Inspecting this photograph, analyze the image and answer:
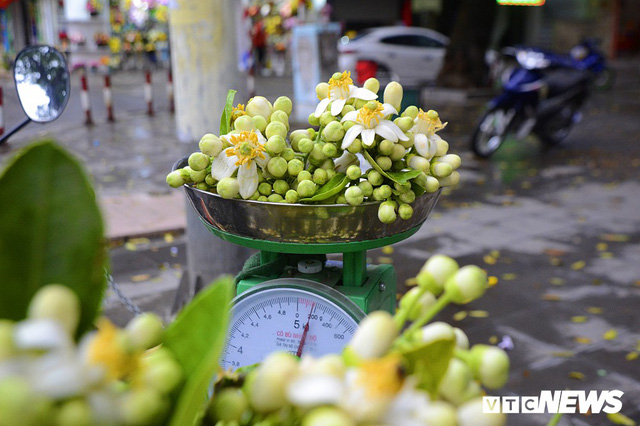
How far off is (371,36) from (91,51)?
11.1 meters

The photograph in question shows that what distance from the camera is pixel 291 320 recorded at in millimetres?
1624

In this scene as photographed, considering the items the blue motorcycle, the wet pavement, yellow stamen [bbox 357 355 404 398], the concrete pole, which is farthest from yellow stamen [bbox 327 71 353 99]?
the blue motorcycle

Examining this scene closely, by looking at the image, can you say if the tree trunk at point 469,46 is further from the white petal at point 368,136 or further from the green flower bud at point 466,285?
the green flower bud at point 466,285

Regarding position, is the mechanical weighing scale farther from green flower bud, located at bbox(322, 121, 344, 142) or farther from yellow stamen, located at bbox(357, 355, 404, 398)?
yellow stamen, located at bbox(357, 355, 404, 398)

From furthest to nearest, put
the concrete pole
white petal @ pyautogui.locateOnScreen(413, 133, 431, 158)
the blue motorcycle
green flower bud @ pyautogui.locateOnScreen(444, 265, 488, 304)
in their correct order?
the blue motorcycle, the concrete pole, white petal @ pyautogui.locateOnScreen(413, 133, 431, 158), green flower bud @ pyautogui.locateOnScreen(444, 265, 488, 304)

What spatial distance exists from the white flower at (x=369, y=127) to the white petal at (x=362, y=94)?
0.05 meters

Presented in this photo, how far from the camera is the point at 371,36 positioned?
14891mm

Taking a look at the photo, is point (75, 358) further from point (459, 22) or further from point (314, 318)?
point (459, 22)

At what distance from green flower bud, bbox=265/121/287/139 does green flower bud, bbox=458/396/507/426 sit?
949 mm

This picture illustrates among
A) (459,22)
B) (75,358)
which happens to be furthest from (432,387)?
(459,22)

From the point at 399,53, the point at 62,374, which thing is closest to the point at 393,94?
the point at 62,374

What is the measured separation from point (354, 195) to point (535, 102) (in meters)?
7.27

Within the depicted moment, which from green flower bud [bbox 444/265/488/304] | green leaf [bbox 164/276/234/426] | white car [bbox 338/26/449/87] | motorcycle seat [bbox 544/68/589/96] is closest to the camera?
green leaf [bbox 164/276/234/426]

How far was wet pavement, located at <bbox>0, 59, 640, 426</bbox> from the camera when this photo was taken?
336cm
